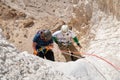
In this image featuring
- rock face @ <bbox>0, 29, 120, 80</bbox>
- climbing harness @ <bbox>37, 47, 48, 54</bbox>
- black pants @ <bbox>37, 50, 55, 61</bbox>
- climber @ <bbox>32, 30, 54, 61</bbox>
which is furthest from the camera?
black pants @ <bbox>37, 50, 55, 61</bbox>

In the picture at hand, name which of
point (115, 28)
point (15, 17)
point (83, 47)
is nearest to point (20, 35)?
point (15, 17)

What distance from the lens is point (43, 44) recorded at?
827cm

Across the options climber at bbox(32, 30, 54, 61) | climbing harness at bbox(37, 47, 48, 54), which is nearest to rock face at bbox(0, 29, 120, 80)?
climber at bbox(32, 30, 54, 61)

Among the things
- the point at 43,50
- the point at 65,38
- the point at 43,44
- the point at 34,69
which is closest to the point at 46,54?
the point at 43,50

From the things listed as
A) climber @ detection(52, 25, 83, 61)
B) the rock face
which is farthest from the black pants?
the rock face

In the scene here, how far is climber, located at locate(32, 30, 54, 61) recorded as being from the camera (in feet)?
25.9

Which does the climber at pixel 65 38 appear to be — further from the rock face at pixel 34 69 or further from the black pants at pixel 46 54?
the rock face at pixel 34 69

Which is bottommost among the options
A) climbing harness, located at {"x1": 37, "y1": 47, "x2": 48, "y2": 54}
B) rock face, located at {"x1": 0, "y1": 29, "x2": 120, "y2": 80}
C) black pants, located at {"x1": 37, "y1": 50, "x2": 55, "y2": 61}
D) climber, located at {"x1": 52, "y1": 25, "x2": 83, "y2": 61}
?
black pants, located at {"x1": 37, "y1": 50, "x2": 55, "y2": 61}

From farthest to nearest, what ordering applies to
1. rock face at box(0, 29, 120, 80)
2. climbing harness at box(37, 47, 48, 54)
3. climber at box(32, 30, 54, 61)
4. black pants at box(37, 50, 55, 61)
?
black pants at box(37, 50, 55, 61), climbing harness at box(37, 47, 48, 54), climber at box(32, 30, 54, 61), rock face at box(0, 29, 120, 80)

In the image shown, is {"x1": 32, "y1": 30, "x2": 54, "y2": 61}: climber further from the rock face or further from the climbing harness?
the rock face

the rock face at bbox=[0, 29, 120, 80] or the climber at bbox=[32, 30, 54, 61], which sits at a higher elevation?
the rock face at bbox=[0, 29, 120, 80]

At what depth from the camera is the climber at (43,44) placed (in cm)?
791

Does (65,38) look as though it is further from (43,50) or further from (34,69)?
(34,69)

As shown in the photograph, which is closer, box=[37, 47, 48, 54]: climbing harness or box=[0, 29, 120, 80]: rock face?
box=[0, 29, 120, 80]: rock face
